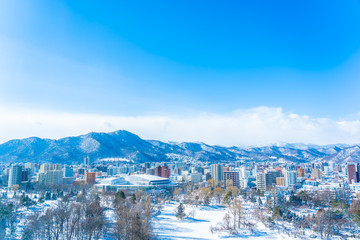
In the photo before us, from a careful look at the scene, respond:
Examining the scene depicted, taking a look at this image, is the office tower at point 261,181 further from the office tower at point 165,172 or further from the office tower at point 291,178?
the office tower at point 165,172

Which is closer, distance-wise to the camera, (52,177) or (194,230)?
(194,230)

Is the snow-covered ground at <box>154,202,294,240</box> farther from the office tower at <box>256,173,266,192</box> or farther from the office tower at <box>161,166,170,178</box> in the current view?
the office tower at <box>161,166,170,178</box>

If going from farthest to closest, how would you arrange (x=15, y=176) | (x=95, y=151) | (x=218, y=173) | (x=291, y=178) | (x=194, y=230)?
(x=95, y=151) < (x=218, y=173) < (x=291, y=178) < (x=15, y=176) < (x=194, y=230)

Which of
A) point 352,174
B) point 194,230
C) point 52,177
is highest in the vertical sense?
point 352,174

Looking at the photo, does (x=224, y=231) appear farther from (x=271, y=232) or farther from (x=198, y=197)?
(x=198, y=197)

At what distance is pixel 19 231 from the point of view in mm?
15344

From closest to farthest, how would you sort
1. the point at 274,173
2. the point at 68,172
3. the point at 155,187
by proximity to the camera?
1. the point at 155,187
2. the point at 274,173
3. the point at 68,172

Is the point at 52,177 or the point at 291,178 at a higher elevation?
the point at 52,177

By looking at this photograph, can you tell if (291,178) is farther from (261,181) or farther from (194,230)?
(194,230)

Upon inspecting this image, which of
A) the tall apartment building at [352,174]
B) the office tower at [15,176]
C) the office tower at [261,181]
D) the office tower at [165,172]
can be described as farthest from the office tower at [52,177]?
the tall apartment building at [352,174]

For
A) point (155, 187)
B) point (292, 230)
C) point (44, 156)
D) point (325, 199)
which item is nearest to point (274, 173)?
point (325, 199)

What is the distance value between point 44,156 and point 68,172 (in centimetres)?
5267

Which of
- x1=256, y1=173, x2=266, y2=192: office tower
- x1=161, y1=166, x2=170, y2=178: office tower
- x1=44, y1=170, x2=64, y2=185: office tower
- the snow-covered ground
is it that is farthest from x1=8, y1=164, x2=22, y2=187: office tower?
x1=256, y1=173, x2=266, y2=192: office tower

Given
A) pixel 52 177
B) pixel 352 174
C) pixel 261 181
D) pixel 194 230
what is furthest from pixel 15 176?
pixel 352 174
